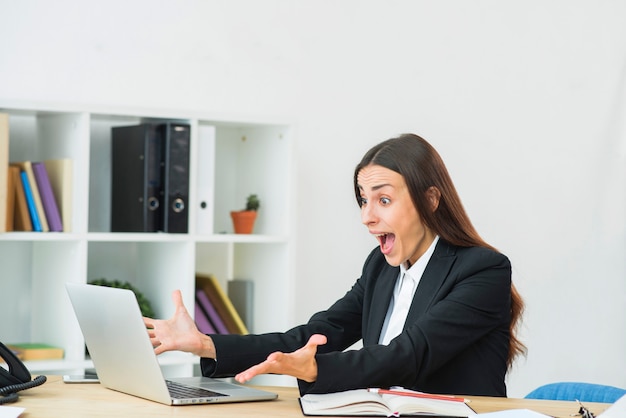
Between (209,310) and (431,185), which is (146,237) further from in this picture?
(431,185)

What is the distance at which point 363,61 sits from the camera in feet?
13.1

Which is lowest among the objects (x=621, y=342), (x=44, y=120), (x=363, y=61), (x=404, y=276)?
(x=621, y=342)

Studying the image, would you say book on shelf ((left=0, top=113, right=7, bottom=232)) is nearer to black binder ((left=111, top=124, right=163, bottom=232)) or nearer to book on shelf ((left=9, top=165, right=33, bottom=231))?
book on shelf ((left=9, top=165, right=33, bottom=231))

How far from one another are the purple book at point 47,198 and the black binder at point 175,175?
1.23ft

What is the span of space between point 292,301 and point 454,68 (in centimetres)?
144

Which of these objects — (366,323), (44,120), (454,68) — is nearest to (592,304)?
(454,68)

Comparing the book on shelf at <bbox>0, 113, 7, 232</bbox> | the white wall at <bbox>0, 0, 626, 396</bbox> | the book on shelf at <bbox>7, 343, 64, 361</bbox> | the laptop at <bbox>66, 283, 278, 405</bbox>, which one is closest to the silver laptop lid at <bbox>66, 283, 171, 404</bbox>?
the laptop at <bbox>66, 283, 278, 405</bbox>

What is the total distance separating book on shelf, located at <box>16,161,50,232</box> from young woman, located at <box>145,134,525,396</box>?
0.87 meters

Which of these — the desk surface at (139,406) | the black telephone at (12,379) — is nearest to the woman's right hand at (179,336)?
the desk surface at (139,406)

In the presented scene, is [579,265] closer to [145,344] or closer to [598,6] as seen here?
[598,6]

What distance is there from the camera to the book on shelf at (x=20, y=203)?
3021 mm

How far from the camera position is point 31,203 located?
120 inches

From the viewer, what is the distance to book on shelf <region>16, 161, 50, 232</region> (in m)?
3.04

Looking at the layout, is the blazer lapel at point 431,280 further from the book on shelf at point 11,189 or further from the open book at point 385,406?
the book on shelf at point 11,189
